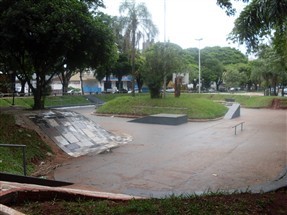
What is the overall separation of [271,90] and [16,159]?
45301mm

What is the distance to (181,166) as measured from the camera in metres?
9.70

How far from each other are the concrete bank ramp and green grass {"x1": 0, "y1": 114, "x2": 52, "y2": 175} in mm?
910

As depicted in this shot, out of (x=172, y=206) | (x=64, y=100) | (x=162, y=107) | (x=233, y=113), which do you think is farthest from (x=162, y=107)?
(x=172, y=206)

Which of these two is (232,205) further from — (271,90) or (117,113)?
(271,90)

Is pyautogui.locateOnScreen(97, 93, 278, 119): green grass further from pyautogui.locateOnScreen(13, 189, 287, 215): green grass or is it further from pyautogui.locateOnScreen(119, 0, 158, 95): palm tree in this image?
pyautogui.locateOnScreen(13, 189, 287, 215): green grass

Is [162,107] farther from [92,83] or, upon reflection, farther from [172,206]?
[92,83]

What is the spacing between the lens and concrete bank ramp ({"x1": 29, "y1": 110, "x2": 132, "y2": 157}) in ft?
40.4

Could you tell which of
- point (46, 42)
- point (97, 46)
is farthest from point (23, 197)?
point (97, 46)

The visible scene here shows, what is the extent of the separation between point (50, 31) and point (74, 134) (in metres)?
3.88

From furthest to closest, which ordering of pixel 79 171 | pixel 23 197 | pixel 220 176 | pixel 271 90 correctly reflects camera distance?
pixel 271 90 → pixel 79 171 → pixel 220 176 → pixel 23 197

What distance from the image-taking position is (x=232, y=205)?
4.23 m

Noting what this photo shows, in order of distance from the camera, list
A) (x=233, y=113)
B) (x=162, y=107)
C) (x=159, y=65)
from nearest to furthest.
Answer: (x=233, y=113)
(x=162, y=107)
(x=159, y=65)

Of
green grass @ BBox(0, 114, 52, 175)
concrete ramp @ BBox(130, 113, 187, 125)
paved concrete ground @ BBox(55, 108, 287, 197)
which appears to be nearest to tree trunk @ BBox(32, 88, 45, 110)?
green grass @ BBox(0, 114, 52, 175)

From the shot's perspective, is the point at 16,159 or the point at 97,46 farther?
the point at 97,46
